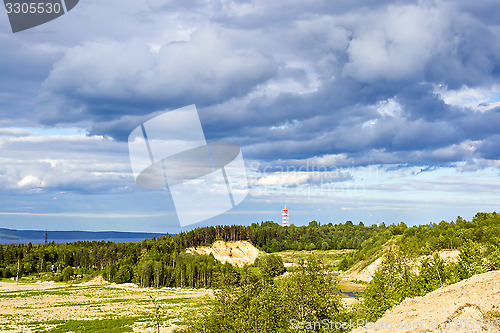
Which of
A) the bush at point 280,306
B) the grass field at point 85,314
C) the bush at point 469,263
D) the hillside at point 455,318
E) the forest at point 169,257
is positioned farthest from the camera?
the forest at point 169,257

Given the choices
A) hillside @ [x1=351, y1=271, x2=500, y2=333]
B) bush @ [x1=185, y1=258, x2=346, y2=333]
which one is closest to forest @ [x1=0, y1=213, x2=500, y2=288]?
bush @ [x1=185, y1=258, x2=346, y2=333]

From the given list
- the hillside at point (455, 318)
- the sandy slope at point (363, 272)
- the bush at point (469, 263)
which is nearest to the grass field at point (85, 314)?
the hillside at point (455, 318)

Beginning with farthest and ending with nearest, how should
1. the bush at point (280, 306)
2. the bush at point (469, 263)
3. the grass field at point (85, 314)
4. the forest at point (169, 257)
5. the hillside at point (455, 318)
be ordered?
the forest at point (169, 257), the grass field at point (85, 314), the bush at point (469, 263), the bush at point (280, 306), the hillside at point (455, 318)

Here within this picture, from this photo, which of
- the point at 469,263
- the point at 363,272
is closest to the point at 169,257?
the point at 363,272

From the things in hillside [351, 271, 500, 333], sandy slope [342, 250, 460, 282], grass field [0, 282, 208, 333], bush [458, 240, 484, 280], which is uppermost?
hillside [351, 271, 500, 333]

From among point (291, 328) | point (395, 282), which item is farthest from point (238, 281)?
point (395, 282)

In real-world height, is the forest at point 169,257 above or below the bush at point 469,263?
below

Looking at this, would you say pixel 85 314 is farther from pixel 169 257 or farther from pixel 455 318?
pixel 169 257

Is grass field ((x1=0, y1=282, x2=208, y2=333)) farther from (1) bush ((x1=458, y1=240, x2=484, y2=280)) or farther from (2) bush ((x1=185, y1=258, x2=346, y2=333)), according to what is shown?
(1) bush ((x1=458, y1=240, x2=484, y2=280))

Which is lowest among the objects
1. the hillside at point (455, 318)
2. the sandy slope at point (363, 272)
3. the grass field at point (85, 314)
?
the sandy slope at point (363, 272)

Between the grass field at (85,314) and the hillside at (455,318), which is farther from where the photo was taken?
the grass field at (85,314)

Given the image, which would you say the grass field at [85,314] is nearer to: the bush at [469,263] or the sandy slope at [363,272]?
the bush at [469,263]

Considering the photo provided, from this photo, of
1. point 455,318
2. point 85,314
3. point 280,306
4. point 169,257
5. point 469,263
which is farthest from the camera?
point 169,257

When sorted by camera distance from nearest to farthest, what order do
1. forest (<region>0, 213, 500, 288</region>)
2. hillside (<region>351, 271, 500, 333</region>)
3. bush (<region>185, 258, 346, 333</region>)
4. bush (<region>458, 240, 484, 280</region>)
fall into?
hillside (<region>351, 271, 500, 333</region>), bush (<region>185, 258, 346, 333</region>), bush (<region>458, 240, 484, 280</region>), forest (<region>0, 213, 500, 288</region>)
